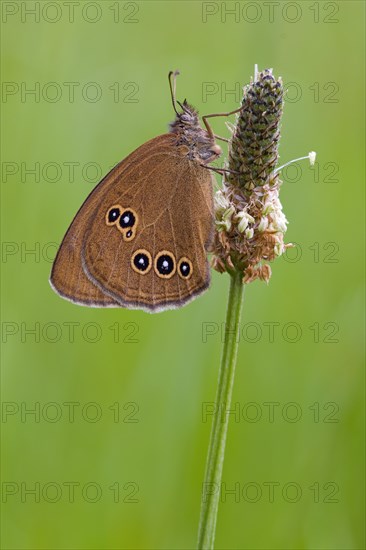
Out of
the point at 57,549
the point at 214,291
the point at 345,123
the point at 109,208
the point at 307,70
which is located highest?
the point at 307,70

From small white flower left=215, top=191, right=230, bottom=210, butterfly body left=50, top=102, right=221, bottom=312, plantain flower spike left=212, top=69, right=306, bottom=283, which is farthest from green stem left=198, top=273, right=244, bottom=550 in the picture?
Answer: butterfly body left=50, top=102, right=221, bottom=312

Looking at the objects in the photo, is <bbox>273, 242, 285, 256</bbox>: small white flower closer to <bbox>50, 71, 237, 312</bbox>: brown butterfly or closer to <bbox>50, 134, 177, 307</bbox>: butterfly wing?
<bbox>50, 71, 237, 312</bbox>: brown butterfly

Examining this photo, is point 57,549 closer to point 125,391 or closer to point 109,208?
point 125,391

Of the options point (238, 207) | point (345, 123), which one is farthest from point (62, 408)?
point (345, 123)

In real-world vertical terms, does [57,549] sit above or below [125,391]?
below

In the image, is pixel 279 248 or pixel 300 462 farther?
pixel 300 462
